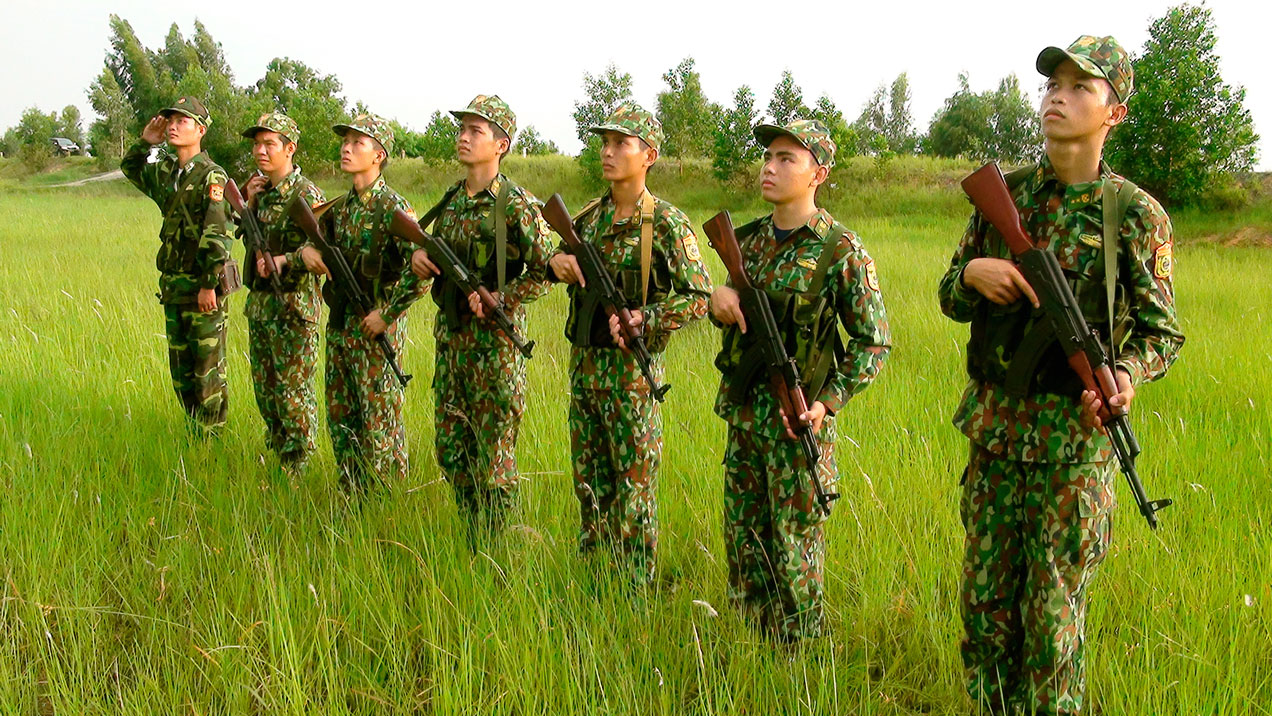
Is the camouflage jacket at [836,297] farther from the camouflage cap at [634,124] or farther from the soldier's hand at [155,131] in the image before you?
the soldier's hand at [155,131]

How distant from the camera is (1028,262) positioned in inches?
88.1

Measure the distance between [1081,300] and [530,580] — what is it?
2078 mm

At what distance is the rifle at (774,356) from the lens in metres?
2.72

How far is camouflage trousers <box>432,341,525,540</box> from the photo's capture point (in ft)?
13.0

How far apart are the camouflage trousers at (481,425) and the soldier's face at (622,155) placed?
103 centimetres

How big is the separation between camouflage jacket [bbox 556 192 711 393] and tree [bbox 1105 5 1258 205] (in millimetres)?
18372

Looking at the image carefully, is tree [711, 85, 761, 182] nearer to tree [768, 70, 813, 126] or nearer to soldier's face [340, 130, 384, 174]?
tree [768, 70, 813, 126]

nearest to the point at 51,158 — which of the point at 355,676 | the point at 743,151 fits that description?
the point at 743,151

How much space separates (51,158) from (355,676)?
225ft

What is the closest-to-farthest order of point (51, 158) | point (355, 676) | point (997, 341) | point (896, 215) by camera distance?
point (997, 341) → point (355, 676) → point (896, 215) → point (51, 158)

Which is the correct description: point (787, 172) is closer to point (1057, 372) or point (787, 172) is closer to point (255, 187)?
point (1057, 372)

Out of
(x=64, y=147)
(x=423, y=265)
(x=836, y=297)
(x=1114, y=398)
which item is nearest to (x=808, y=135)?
(x=836, y=297)

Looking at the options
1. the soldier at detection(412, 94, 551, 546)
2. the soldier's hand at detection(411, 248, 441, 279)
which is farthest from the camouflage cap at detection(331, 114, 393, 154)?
the soldier's hand at detection(411, 248, 441, 279)

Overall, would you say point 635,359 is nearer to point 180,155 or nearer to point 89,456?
point 89,456
